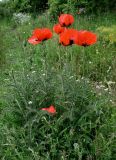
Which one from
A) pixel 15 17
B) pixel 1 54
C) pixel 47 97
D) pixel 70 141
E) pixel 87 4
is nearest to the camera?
pixel 70 141

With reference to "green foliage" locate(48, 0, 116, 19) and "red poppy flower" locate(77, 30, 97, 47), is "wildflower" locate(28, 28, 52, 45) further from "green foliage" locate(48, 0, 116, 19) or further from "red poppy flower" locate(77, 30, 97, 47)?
"green foliage" locate(48, 0, 116, 19)

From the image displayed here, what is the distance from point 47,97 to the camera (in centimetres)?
474

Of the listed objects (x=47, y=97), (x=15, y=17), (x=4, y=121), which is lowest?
(x=15, y=17)

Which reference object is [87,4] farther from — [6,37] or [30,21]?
[6,37]

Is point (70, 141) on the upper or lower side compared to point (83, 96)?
lower

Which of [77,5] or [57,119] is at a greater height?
[57,119]

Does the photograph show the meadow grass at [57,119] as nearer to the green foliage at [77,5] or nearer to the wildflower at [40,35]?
the wildflower at [40,35]

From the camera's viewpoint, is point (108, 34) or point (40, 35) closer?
point (40, 35)

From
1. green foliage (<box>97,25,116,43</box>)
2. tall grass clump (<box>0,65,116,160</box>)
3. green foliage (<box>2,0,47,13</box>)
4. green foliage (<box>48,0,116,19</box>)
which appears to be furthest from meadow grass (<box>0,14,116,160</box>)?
green foliage (<box>2,0,47,13</box>)

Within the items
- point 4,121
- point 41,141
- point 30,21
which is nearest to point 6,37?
point 30,21

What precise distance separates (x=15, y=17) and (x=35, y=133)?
6444 millimetres

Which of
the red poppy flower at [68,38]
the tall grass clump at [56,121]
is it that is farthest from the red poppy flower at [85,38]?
the tall grass clump at [56,121]

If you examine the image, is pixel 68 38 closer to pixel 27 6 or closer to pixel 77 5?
pixel 77 5

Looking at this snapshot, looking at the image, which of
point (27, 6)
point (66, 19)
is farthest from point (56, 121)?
point (27, 6)
